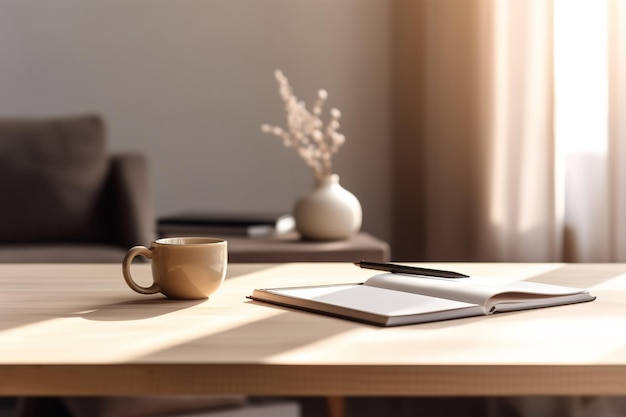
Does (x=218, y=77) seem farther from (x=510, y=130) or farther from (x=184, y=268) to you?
(x=184, y=268)

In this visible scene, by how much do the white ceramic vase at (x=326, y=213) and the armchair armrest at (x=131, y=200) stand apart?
546mm

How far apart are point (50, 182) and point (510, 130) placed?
1.55 meters

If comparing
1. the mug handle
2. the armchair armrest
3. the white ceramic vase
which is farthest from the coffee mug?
the armchair armrest

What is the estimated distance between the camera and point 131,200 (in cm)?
289

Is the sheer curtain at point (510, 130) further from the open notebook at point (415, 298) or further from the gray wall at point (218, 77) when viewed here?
the open notebook at point (415, 298)

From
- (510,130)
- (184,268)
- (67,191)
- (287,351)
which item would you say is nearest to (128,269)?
(184,268)

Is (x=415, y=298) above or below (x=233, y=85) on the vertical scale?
below

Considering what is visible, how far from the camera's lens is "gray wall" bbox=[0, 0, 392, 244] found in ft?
11.7

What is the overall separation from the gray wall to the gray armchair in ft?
1.92

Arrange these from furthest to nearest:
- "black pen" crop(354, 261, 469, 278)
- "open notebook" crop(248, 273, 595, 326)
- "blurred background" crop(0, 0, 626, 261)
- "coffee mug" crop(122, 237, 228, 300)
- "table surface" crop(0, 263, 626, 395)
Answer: "blurred background" crop(0, 0, 626, 261) < "black pen" crop(354, 261, 469, 278) < "coffee mug" crop(122, 237, 228, 300) < "open notebook" crop(248, 273, 595, 326) < "table surface" crop(0, 263, 626, 395)

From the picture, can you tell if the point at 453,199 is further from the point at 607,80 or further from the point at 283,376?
the point at 283,376

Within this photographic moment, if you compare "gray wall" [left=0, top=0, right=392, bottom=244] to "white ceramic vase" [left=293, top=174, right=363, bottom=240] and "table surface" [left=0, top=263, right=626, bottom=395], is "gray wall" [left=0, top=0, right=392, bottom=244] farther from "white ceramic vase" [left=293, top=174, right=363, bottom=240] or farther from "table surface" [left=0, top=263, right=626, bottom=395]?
"table surface" [left=0, top=263, right=626, bottom=395]

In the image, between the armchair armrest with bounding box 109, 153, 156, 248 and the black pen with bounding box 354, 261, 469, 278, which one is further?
the armchair armrest with bounding box 109, 153, 156, 248

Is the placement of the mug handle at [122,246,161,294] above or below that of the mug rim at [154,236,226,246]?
→ below
